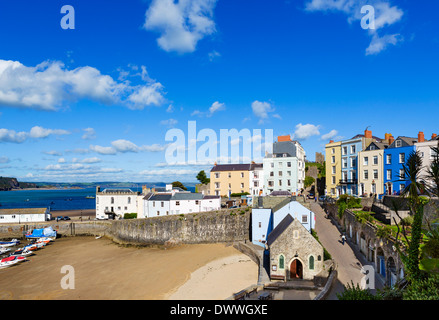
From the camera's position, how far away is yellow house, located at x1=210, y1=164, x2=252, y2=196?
6556cm

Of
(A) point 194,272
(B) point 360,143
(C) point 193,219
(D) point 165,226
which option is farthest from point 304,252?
(B) point 360,143

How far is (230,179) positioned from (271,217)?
1149 inches

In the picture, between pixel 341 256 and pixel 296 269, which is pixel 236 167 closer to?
pixel 341 256

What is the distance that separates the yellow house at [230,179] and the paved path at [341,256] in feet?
83.7

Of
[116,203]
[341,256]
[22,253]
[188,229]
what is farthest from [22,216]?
[341,256]

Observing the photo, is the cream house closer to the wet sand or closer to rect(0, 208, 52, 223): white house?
the wet sand

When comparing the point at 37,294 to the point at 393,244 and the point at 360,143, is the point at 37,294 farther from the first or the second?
the point at 360,143

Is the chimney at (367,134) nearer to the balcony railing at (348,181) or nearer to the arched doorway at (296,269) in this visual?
the balcony railing at (348,181)

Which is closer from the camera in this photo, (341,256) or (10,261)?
(341,256)

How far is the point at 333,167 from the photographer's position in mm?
57344

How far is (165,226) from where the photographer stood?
154ft

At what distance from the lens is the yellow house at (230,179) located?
6556 centimetres

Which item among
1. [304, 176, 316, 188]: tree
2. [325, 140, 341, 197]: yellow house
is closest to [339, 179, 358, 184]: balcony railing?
[325, 140, 341, 197]: yellow house

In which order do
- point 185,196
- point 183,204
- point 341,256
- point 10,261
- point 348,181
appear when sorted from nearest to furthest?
point 341,256 < point 10,261 < point 348,181 < point 183,204 < point 185,196
